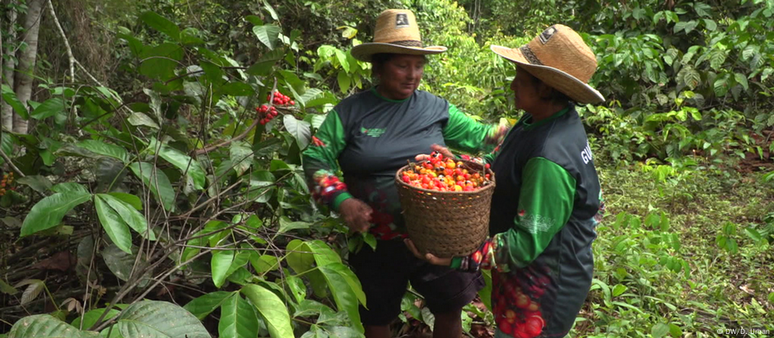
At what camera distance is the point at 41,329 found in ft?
3.44

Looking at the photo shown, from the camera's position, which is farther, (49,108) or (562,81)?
(49,108)

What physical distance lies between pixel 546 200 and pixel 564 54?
402mm

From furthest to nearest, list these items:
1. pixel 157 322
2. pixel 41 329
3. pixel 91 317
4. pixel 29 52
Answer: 1. pixel 29 52
2. pixel 91 317
3. pixel 157 322
4. pixel 41 329

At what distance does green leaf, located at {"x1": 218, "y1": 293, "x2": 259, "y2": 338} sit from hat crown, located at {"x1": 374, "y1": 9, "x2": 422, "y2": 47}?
3.26ft

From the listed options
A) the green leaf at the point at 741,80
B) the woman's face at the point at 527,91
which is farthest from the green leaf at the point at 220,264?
the green leaf at the point at 741,80

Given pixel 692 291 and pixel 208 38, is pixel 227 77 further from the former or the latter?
pixel 208 38

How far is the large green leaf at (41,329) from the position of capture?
1025 millimetres

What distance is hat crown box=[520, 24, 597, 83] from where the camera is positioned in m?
1.57

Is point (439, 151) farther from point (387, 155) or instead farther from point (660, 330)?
point (660, 330)

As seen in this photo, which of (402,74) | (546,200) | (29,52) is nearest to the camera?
→ (546,200)

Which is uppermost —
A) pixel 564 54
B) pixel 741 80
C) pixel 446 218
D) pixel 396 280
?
pixel 564 54

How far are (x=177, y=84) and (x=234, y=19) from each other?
3.99 meters

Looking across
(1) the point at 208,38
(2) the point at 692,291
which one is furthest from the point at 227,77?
(1) the point at 208,38

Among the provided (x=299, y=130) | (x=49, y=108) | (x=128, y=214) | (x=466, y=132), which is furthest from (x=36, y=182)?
(x=466, y=132)
